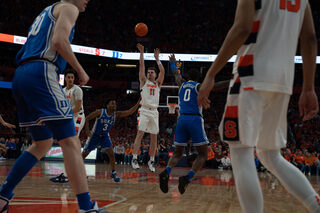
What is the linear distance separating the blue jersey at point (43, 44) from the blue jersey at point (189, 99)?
2607 millimetres

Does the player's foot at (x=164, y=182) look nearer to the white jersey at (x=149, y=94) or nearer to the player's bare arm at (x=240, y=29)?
the player's bare arm at (x=240, y=29)

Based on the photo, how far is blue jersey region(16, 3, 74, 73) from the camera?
8.32 ft

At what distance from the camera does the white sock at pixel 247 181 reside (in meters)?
1.85

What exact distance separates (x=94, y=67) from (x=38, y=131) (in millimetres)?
30763

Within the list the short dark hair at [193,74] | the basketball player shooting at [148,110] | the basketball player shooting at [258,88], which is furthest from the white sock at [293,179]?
the basketball player shooting at [148,110]

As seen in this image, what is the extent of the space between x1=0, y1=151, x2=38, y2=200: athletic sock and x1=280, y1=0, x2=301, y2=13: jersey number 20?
214cm

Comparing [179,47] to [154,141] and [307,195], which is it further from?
[307,195]

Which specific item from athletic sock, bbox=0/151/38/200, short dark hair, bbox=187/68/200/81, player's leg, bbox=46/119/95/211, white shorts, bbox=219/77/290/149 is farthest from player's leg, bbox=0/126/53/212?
short dark hair, bbox=187/68/200/81

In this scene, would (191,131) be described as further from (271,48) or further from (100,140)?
(271,48)

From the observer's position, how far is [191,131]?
16.2 feet

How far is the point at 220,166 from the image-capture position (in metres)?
16.4

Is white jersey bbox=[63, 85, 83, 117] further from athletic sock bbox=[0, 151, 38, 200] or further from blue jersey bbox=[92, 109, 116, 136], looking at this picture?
athletic sock bbox=[0, 151, 38, 200]

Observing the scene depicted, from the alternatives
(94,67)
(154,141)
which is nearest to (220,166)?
(154,141)

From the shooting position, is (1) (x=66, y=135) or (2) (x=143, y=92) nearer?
(1) (x=66, y=135)
